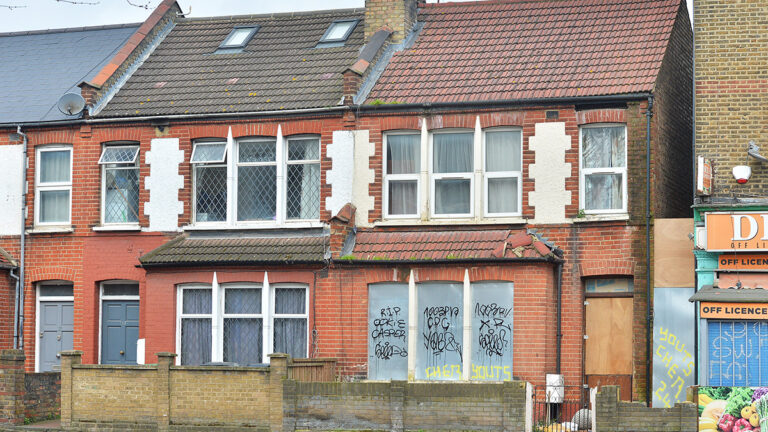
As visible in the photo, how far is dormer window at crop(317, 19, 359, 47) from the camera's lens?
2878 cm

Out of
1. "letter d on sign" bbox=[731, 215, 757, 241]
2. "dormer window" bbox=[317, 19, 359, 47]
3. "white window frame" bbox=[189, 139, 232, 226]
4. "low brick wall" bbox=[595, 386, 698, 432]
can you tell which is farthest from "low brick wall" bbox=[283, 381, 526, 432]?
"dormer window" bbox=[317, 19, 359, 47]

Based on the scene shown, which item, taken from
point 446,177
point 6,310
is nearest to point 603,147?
point 446,177

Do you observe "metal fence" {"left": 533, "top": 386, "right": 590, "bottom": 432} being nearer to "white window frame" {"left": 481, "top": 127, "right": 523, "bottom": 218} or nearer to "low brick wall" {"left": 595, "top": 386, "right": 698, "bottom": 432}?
"low brick wall" {"left": 595, "top": 386, "right": 698, "bottom": 432}

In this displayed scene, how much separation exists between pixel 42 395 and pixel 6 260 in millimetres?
4404

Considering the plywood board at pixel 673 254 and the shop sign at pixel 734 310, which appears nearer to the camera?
the shop sign at pixel 734 310

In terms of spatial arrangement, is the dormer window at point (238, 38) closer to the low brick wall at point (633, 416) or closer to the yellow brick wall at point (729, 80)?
the yellow brick wall at point (729, 80)

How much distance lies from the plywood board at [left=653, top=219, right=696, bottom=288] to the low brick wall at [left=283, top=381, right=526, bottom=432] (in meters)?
4.13

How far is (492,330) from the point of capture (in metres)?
24.3

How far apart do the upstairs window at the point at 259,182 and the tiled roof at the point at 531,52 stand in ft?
6.79

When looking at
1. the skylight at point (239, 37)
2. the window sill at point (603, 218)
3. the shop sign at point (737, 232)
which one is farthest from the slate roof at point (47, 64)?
the shop sign at point (737, 232)

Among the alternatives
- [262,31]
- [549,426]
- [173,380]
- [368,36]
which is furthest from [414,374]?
[262,31]

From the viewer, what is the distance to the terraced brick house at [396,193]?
79.9ft

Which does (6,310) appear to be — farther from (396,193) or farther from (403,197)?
(403,197)

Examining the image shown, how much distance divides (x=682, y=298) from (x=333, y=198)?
23.9ft
